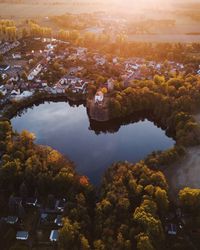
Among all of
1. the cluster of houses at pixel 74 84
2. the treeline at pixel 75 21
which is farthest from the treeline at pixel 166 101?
the treeline at pixel 75 21

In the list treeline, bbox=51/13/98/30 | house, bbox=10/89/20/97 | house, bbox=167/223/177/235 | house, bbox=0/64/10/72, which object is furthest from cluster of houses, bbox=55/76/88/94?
treeline, bbox=51/13/98/30

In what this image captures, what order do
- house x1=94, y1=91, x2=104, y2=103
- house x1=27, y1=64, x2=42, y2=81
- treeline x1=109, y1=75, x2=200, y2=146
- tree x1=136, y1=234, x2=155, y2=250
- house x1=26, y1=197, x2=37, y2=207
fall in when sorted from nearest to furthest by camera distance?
tree x1=136, y1=234, x2=155, y2=250 < house x1=26, y1=197, x2=37, y2=207 < treeline x1=109, y1=75, x2=200, y2=146 < house x1=94, y1=91, x2=104, y2=103 < house x1=27, y1=64, x2=42, y2=81

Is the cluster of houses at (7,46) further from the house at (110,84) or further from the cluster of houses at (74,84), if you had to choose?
the house at (110,84)

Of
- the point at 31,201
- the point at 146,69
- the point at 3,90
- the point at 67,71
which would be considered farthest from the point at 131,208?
the point at 67,71

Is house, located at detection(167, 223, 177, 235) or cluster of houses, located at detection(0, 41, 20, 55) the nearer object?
house, located at detection(167, 223, 177, 235)

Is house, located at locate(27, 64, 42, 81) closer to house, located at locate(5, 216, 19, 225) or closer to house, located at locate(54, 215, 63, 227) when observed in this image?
house, located at locate(5, 216, 19, 225)

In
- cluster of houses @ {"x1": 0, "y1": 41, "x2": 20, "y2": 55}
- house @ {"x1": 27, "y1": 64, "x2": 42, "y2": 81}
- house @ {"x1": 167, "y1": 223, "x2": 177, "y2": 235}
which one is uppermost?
cluster of houses @ {"x1": 0, "y1": 41, "x2": 20, "y2": 55}

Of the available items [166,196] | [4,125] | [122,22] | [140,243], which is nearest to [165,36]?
[122,22]

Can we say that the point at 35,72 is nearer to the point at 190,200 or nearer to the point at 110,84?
the point at 110,84
